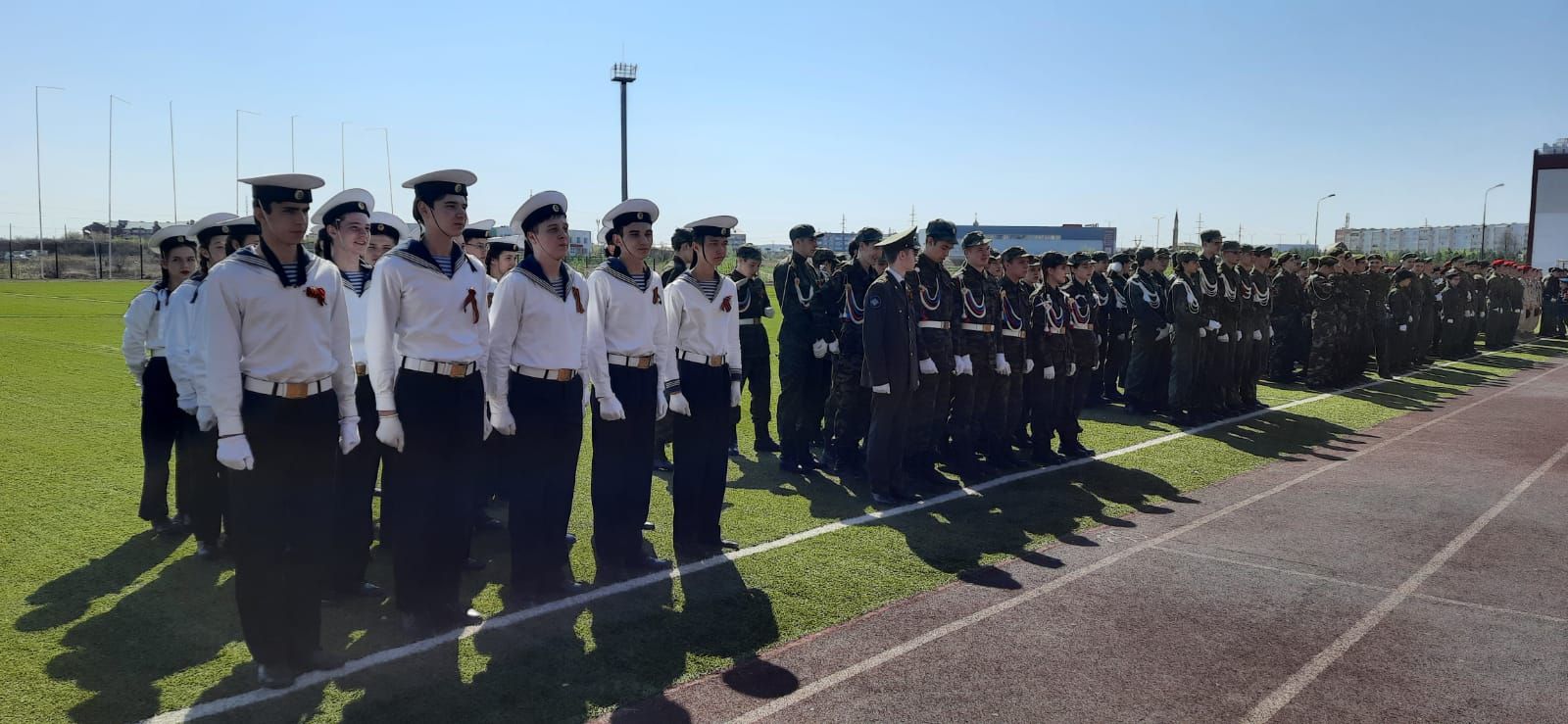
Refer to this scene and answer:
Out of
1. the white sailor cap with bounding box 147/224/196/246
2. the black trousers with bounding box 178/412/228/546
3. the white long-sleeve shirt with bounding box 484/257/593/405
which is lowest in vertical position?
the black trousers with bounding box 178/412/228/546

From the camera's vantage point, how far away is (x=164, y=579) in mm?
5355

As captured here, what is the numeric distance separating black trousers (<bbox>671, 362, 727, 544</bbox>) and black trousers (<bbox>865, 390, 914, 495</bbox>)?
67.3 inches

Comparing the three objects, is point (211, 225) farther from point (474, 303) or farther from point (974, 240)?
point (974, 240)

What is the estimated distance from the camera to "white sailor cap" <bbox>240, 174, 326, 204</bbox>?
13.2ft

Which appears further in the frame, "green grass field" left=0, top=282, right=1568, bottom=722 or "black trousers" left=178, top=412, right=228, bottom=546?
"black trousers" left=178, top=412, right=228, bottom=546

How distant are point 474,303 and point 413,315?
0.30m

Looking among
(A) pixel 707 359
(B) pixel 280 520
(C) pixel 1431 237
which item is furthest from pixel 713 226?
(C) pixel 1431 237

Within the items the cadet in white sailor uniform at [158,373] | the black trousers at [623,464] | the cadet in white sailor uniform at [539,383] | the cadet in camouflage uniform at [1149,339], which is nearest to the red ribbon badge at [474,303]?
the cadet in white sailor uniform at [539,383]

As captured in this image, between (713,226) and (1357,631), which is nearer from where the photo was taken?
(1357,631)

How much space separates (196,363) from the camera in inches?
220

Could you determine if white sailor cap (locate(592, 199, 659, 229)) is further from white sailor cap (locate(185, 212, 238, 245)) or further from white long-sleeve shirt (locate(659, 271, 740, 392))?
white sailor cap (locate(185, 212, 238, 245))

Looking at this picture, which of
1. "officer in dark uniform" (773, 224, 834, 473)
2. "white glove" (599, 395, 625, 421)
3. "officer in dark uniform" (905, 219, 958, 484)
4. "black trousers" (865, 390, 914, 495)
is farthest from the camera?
"officer in dark uniform" (773, 224, 834, 473)

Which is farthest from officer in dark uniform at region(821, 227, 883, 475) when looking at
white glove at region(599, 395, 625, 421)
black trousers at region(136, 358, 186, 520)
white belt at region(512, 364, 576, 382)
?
black trousers at region(136, 358, 186, 520)

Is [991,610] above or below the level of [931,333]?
below
